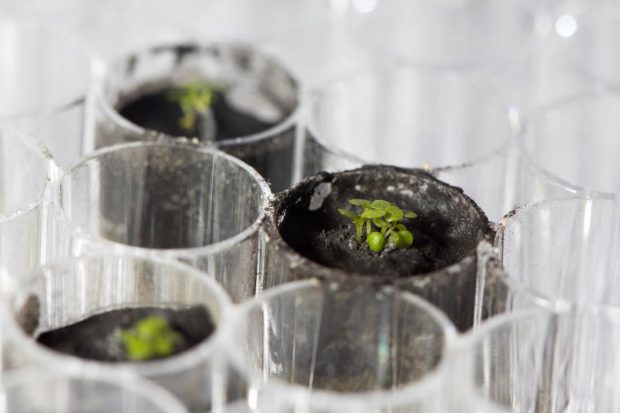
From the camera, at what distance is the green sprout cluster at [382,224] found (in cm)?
84

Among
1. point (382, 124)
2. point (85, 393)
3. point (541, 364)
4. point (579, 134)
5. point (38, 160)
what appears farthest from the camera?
point (382, 124)

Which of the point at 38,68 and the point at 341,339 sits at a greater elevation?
the point at 38,68

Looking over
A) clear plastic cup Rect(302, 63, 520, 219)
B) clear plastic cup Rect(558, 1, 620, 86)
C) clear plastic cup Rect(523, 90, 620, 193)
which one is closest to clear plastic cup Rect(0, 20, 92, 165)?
clear plastic cup Rect(302, 63, 520, 219)

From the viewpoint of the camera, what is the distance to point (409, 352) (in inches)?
30.7

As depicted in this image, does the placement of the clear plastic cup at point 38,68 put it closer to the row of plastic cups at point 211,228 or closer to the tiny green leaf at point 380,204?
the row of plastic cups at point 211,228

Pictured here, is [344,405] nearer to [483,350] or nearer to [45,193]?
[483,350]

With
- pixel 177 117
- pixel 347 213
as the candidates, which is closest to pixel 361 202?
pixel 347 213

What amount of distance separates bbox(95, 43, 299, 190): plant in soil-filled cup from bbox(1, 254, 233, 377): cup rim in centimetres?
37

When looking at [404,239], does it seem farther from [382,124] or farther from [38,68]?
[38,68]

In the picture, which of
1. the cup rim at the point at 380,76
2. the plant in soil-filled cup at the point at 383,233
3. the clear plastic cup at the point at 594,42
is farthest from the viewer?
the clear plastic cup at the point at 594,42

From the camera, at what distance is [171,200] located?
99 centimetres

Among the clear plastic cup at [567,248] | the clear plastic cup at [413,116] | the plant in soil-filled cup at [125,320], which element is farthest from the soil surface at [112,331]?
the clear plastic cup at [413,116]

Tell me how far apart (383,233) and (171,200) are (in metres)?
0.23

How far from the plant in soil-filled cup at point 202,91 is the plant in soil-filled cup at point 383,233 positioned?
0.23m
